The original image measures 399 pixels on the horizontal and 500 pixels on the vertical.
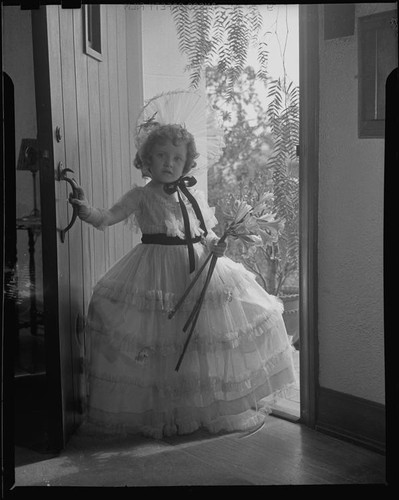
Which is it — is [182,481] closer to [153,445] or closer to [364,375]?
[153,445]

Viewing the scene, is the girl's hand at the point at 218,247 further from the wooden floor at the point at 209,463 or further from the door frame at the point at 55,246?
the wooden floor at the point at 209,463

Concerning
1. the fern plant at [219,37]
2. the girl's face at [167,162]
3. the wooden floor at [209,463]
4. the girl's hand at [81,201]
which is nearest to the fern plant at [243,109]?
the fern plant at [219,37]

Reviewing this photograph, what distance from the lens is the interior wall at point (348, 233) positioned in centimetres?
198

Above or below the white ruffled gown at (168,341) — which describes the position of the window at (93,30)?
above

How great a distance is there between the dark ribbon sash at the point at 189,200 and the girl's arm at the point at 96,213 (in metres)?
0.15

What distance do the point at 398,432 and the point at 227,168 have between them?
0.81 meters

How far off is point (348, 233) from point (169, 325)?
562 mm

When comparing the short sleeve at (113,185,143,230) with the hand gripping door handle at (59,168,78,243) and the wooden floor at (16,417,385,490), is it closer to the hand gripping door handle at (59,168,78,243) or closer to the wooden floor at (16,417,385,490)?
the hand gripping door handle at (59,168,78,243)

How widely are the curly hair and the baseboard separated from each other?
772 millimetres

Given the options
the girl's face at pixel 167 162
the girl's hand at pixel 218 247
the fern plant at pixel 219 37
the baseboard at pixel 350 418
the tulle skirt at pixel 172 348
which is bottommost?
the baseboard at pixel 350 418

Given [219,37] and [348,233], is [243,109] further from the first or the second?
[348,233]

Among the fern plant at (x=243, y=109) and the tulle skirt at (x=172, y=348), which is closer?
the fern plant at (x=243, y=109)

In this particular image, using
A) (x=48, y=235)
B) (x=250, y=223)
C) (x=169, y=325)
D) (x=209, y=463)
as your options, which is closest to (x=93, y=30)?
(x=48, y=235)

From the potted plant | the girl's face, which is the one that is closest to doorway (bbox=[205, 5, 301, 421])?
the potted plant
